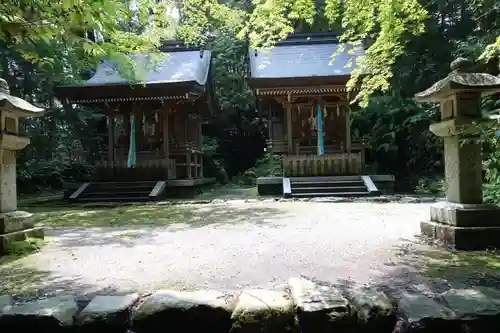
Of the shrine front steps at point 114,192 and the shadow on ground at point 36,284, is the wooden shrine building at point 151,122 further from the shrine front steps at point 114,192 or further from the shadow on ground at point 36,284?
the shadow on ground at point 36,284

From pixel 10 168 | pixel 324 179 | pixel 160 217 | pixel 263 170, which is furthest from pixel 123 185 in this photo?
pixel 10 168

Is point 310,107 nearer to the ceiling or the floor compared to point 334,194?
nearer to the ceiling

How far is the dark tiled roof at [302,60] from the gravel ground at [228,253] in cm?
798

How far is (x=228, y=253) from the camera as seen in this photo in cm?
399

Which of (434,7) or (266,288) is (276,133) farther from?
(266,288)

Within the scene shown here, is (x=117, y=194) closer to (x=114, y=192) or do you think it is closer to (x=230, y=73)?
(x=114, y=192)

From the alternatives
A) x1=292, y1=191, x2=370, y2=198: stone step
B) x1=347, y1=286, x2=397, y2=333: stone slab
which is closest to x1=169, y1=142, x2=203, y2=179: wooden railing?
x1=292, y1=191, x2=370, y2=198: stone step

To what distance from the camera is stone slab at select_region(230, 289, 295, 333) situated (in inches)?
89.0

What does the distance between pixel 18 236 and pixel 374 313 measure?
13.1 feet

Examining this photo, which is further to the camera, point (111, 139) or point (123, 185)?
point (111, 139)

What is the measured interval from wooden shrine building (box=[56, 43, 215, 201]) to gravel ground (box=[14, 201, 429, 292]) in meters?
6.22

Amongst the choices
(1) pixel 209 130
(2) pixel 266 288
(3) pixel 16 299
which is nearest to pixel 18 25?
(3) pixel 16 299

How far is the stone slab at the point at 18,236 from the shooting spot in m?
4.10

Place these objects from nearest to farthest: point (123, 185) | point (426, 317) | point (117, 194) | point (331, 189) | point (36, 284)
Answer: point (426, 317) → point (36, 284) → point (331, 189) → point (117, 194) → point (123, 185)
